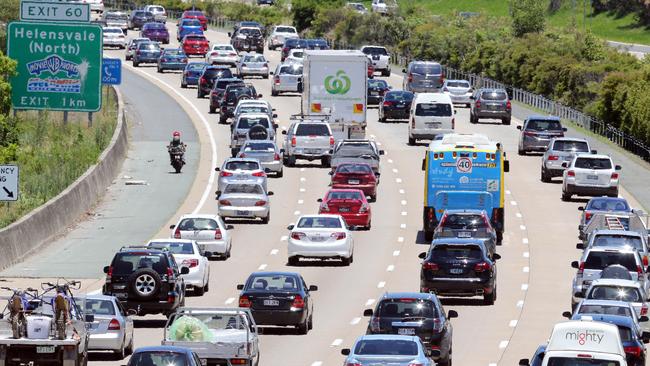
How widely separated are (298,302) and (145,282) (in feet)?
10.4

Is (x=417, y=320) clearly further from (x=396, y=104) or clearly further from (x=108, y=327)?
(x=396, y=104)

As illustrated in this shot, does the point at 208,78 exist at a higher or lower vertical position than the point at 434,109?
lower

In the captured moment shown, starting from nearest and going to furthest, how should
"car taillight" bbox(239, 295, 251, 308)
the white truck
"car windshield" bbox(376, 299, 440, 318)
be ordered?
"car windshield" bbox(376, 299, 440, 318) → "car taillight" bbox(239, 295, 251, 308) → the white truck

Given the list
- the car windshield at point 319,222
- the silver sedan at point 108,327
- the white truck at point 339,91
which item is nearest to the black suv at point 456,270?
the car windshield at point 319,222

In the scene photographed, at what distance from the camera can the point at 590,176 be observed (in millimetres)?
62500

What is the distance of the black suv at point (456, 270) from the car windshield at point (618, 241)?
459 centimetres

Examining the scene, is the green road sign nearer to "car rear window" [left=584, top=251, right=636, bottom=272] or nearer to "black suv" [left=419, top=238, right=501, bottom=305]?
"black suv" [left=419, top=238, right=501, bottom=305]

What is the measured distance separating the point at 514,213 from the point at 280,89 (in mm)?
36342

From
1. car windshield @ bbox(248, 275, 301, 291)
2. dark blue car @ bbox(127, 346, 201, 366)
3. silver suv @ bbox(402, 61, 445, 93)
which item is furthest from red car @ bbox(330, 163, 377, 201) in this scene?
dark blue car @ bbox(127, 346, 201, 366)

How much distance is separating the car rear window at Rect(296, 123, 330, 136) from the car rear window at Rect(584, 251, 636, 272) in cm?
2917

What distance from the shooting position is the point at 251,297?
1464 inches

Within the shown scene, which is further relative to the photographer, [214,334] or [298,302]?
[298,302]

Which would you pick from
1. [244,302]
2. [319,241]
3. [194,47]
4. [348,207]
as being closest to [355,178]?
[348,207]

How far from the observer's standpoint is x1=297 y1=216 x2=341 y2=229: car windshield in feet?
162
